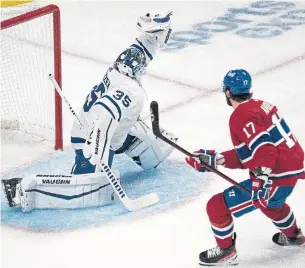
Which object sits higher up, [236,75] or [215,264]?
[236,75]

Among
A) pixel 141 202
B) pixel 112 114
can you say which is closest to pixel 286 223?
pixel 141 202

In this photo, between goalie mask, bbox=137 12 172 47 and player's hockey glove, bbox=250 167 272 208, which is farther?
goalie mask, bbox=137 12 172 47

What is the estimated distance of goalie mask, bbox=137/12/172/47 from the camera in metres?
3.69

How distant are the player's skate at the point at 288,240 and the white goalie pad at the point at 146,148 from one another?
0.78 m

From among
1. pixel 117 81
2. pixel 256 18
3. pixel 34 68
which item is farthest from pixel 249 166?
pixel 256 18

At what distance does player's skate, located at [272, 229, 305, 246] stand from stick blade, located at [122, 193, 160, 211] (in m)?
0.57

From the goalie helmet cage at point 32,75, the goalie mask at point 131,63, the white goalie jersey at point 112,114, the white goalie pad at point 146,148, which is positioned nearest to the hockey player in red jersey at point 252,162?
the white goalie jersey at point 112,114

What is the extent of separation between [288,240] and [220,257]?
286 mm

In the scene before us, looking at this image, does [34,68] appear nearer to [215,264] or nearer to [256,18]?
[256,18]

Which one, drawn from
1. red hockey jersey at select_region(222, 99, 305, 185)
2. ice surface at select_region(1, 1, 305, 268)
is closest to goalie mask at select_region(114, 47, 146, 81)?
ice surface at select_region(1, 1, 305, 268)

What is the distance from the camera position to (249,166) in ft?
10.2

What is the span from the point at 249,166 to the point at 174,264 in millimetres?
465

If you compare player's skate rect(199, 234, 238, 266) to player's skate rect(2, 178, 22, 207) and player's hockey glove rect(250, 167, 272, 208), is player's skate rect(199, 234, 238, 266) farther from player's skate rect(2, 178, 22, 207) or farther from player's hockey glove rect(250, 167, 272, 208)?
player's skate rect(2, 178, 22, 207)

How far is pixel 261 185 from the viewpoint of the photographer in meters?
3.03
